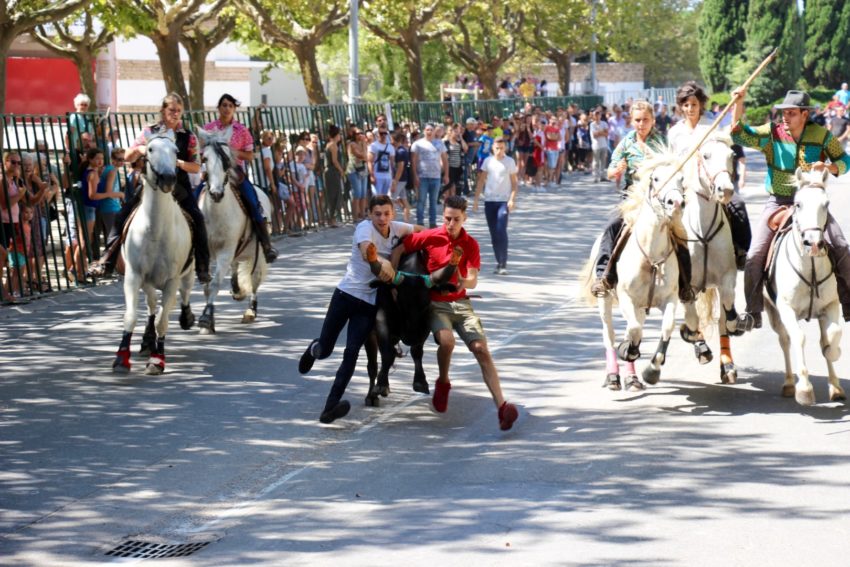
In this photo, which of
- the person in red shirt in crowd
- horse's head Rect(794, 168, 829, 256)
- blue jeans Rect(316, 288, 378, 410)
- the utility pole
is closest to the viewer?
horse's head Rect(794, 168, 829, 256)

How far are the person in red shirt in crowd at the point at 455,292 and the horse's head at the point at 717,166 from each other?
77.8 inches

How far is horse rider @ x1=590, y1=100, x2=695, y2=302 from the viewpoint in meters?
11.0

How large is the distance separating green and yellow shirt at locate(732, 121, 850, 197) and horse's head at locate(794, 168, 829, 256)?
543 millimetres

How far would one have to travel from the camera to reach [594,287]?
11383 mm

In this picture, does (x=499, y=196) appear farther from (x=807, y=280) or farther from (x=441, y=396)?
(x=807, y=280)

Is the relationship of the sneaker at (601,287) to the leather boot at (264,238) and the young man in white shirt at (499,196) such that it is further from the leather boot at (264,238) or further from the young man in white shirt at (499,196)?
the young man in white shirt at (499,196)

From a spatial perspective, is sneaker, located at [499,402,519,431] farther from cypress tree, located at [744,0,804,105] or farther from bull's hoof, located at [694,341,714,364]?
cypress tree, located at [744,0,804,105]

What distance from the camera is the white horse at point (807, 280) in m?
10.0

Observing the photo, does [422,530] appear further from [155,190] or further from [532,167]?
[532,167]

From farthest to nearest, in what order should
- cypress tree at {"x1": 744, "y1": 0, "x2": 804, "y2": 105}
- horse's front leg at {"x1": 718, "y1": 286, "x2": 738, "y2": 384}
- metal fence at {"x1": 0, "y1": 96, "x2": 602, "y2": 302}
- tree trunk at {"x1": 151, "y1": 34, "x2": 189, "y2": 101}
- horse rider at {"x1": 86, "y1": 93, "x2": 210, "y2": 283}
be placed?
1. cypress tree at {"x1": 744, "y1": 0, "x2": 804, "y2": 105}
2. tree trunk at {"x1": 151, "y1": 34, "x2": 189, "y2": 101}
3. metal fence at {"x1": 0, "y1": 96, "x2": 602, "y2": 302}
4. horse rider at {"x1": 86, "y1": 93, "x2": 210, "y2": 283}
5. horse's front leg at {"x1": 718, "y1": 286, "x2": 738, "y2": 384}

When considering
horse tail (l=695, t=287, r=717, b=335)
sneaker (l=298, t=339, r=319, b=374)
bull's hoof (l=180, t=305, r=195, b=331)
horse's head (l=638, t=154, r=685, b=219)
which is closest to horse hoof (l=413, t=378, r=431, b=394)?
sneaker (l=298, t=339, r=319, b=374)

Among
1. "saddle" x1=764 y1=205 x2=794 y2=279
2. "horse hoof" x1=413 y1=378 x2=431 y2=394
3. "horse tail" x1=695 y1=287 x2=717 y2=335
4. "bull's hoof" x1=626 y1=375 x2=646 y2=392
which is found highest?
"saddle" x1=764 y1=205 x2=794 y2=279

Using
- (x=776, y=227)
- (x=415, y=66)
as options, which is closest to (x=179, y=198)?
(x=776, y=227)

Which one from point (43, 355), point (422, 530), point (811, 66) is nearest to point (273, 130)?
point (43, 355)
